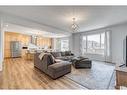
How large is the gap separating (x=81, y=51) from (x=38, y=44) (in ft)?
15.7

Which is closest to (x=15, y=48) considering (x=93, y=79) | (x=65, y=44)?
(x=65, y=44)

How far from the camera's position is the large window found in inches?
310

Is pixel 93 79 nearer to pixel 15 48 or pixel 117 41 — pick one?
pixel 117 41

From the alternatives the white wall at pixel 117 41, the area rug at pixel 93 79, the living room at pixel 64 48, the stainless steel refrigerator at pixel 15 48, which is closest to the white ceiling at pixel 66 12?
the living room at pixel 64 48

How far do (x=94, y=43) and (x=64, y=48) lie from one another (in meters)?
4.72

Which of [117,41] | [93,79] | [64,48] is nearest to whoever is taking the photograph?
[93,79]

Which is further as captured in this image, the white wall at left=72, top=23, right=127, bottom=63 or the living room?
the white wall at left=72, top=23, right=127, bottom=63

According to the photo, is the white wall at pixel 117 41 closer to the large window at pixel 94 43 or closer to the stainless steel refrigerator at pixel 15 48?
the large window at pixel 94 43

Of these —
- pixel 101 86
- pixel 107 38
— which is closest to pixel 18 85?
pixel 101 86

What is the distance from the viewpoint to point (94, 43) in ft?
28.3

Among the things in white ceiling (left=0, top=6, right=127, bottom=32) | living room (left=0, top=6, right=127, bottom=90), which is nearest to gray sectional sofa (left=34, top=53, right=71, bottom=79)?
living room (left=0, top=6, right=127, bottom=90)

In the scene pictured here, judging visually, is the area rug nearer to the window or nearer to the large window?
the large window

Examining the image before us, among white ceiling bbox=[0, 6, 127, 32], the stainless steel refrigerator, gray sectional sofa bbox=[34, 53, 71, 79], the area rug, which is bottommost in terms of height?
the area rug
